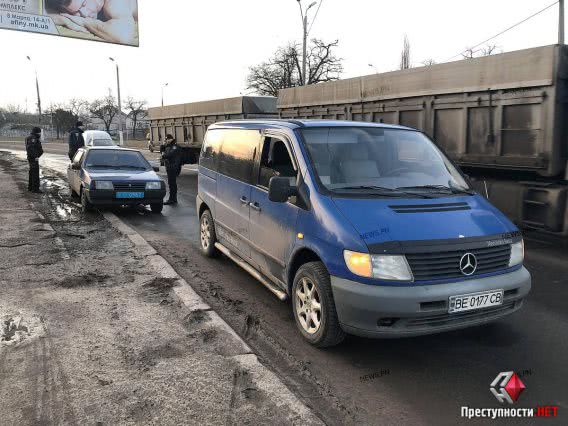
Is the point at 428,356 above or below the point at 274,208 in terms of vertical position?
below

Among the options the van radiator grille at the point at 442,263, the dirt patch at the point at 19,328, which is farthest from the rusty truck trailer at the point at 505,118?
the dirt patch at the point at 19,328

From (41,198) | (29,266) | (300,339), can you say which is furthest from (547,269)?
(41,198)

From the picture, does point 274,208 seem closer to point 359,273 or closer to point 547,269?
point 359,273

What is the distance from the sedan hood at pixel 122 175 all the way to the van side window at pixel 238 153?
4364 mm

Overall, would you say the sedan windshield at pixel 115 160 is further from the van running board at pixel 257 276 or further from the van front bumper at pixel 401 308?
the van front bumper at pixel 401 308

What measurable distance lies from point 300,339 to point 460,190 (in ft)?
6.23

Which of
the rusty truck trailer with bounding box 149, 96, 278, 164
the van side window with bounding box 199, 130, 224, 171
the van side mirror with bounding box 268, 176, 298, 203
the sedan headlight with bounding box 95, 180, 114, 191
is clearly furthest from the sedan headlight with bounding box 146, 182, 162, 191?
the van side mirror with bounding box 268, 176, 298, 203

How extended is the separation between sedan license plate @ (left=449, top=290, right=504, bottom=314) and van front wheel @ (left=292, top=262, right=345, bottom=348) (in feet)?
2.79

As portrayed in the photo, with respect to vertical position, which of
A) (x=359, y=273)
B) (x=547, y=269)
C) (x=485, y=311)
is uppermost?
(x=359, y=273)

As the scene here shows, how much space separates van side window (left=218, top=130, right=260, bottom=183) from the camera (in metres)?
5.21

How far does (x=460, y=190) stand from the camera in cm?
432

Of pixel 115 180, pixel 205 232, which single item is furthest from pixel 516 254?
pixel 115 180

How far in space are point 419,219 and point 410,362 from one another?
3.56 ft

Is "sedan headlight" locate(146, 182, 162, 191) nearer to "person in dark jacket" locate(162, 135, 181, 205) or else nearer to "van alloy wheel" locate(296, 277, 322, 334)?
"person in dark jacket" locate(162, 135, 181, 205)
